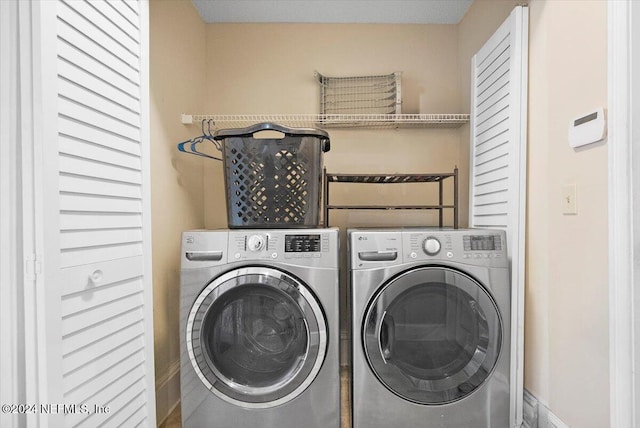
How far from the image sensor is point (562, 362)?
1.45 meters

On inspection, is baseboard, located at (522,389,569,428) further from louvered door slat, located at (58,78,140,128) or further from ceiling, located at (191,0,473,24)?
ceiling, located at (191,0,473,24)

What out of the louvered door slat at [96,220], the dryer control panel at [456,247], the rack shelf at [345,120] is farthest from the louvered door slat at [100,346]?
the rack shelf at [345,120]

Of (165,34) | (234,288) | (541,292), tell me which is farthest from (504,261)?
(165,34)

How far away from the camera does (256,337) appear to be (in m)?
1.65

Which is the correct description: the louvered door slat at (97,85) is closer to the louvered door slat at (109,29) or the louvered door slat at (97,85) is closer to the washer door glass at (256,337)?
the louvered door slat at (109,29)

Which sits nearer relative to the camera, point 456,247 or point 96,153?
point 96,153

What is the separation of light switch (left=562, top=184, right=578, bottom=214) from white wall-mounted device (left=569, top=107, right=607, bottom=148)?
155 millimetres

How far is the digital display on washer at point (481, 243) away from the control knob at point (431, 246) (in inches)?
5.2

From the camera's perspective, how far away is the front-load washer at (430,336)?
163 cm

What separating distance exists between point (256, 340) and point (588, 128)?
1.52 meters

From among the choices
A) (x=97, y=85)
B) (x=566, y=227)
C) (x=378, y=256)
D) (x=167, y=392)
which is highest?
(x=97, y=85)

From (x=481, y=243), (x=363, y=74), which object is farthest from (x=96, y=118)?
(x=363, y=74)

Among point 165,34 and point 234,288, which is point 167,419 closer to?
point 234,288

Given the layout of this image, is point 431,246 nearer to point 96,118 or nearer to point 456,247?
point 456,247
